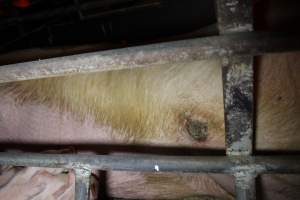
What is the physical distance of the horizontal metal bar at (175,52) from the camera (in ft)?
2.84

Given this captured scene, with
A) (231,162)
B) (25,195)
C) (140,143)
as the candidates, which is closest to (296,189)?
(231,162)

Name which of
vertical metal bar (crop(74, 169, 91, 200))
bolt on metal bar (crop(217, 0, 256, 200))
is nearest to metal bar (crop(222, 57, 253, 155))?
bolt on metal bar (crop(217, 0, 256, 200))

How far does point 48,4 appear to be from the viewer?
2760mm

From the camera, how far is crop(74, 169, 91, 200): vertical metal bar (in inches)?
47.3

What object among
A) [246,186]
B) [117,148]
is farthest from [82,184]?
[246,186]

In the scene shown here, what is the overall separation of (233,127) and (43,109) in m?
0.87

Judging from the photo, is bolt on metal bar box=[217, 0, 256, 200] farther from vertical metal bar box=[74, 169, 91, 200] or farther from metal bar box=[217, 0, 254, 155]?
vertical metal bar box=[74, 169, 91, 200]

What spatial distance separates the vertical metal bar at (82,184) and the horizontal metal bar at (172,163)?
21 millimetres

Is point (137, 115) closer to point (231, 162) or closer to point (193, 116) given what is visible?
point (193, 116)

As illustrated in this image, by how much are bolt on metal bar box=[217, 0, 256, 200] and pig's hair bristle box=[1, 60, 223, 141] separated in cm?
13

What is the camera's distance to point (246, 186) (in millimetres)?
1049

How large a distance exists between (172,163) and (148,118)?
0.26 metres

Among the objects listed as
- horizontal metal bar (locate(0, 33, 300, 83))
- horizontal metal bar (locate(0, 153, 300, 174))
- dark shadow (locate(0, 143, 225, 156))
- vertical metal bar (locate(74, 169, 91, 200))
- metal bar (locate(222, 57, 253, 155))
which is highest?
horizontal metal bar (locate(0, 33, 300, 83))

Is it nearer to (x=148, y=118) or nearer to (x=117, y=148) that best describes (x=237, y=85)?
(x=148, y=118)
